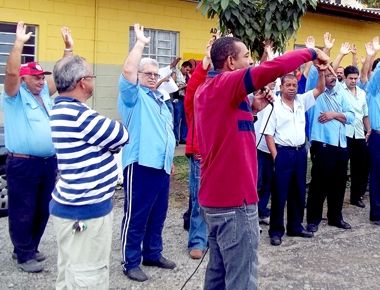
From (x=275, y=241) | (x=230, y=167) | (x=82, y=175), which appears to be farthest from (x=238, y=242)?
(x=275, y=241)

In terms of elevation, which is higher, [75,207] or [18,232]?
[75,207]

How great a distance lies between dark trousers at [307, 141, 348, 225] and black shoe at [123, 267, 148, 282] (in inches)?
98.4

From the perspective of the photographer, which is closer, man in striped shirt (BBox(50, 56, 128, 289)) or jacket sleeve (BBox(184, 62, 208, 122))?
man in striped shirt (BBox(50, 56, 128, 289))

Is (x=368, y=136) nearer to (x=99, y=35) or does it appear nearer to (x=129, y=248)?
(x=129, y=248)

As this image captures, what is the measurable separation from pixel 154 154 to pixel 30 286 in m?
1.53

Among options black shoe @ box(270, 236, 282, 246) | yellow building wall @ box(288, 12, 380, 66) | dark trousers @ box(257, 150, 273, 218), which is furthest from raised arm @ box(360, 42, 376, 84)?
yellow building wall @ box(288, 12, 380, 66)

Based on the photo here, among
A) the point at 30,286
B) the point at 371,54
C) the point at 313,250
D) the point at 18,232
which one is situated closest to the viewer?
the point at 30,286

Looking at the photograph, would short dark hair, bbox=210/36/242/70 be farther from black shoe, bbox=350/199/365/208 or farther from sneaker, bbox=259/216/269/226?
black shoe, bbox=350/199/365/208

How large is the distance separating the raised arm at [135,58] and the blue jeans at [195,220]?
4.41 feet

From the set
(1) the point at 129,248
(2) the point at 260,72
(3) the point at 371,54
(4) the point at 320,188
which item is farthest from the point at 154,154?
(3) the point at 371,54

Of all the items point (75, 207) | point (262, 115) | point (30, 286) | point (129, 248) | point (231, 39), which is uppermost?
point (231, 39)

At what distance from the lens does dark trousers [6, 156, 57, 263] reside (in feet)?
16.4

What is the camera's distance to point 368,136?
726 centimetres

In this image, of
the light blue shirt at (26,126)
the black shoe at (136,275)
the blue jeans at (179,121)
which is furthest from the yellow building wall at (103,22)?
the black shoe at (136,275)
